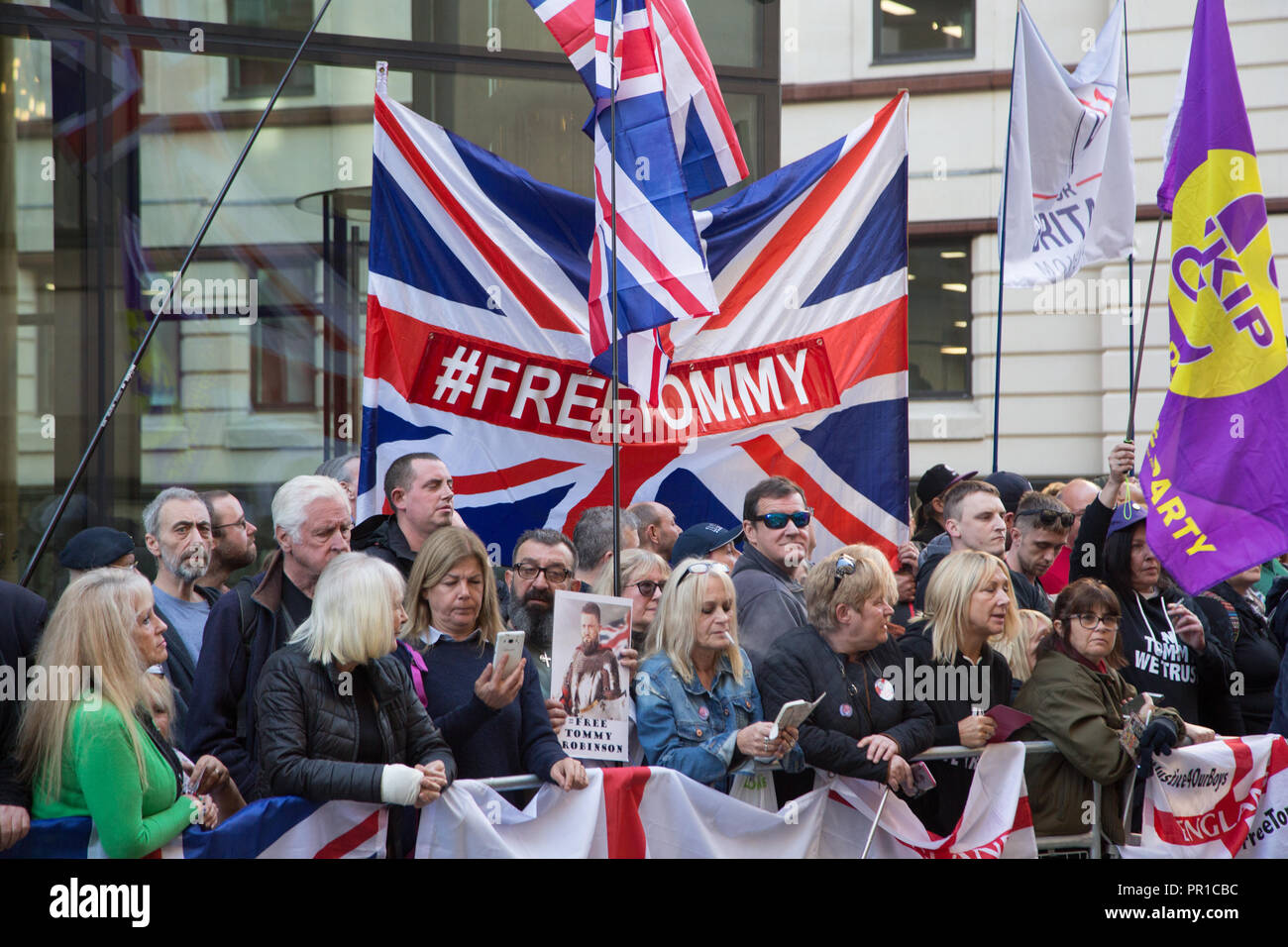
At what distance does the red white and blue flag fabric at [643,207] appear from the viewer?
19.3 feet

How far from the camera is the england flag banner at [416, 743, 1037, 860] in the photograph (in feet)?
14.8

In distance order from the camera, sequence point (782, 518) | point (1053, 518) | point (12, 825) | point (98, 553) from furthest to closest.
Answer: point (1053, 518), point (782, 518), point (98, 553), point (12, 825)

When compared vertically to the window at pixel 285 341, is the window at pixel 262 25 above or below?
above

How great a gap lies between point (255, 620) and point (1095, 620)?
300cm

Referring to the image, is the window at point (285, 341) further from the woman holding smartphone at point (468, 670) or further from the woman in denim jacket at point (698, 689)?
the woman in denim jacket at point (698, 689)

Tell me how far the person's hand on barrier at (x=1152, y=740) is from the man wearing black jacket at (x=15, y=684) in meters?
3.66

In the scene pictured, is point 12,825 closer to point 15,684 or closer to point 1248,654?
point 15,684

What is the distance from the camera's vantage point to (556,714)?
4719mm

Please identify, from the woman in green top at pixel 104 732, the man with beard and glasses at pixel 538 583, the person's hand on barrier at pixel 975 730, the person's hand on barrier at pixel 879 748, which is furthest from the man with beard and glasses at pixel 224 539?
the person's hand on barrier at pixel 975 730

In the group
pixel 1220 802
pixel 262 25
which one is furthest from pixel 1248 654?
pixel 262 25
